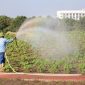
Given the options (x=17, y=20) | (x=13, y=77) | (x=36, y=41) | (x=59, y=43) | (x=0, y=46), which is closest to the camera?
(x=13, y=77)

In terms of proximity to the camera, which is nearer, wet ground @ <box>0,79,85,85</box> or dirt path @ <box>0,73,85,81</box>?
wet ground @ <box>0,79,85,85</box>

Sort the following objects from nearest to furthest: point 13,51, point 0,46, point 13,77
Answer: point 13,77, point 0,46, point 13,51

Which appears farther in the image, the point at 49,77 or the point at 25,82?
the point at 49,77

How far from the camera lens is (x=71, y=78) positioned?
9.61 m

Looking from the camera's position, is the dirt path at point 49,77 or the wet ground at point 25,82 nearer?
the wet ground at point 25,82

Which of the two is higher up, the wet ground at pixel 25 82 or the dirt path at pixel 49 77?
the dirt path at pixel 49 77

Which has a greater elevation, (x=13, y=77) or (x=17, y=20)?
(x=17, y=20)

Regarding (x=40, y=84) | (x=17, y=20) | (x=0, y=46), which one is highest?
(x=17, y=20)

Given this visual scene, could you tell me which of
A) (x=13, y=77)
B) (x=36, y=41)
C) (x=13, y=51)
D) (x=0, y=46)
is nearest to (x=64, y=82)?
(x=13, y=77)

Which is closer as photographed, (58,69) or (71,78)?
(71,78)

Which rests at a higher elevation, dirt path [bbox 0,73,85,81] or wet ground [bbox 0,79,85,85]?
dirt path [bbox 0,73,85,81]

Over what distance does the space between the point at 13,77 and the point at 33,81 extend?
25.1 inches

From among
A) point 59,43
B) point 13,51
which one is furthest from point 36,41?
point 13,51

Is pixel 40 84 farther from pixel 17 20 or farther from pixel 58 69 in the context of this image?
pixel 17 20
